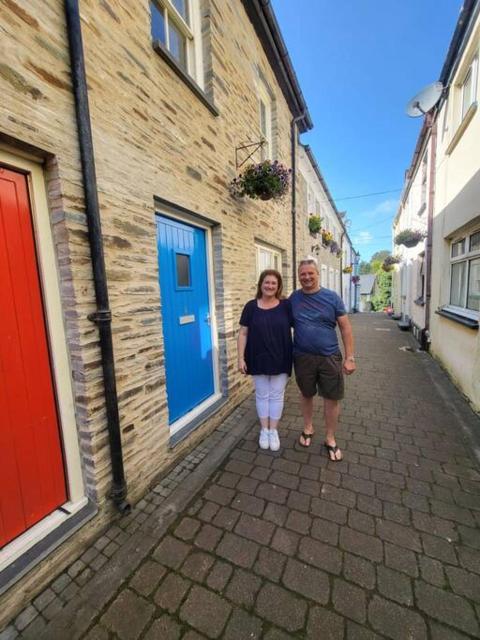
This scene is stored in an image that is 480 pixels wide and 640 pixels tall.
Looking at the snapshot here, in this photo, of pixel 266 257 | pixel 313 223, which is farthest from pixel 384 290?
pixel 266 257

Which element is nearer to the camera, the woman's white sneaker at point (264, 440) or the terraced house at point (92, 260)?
the terraced house at point (92, 260)

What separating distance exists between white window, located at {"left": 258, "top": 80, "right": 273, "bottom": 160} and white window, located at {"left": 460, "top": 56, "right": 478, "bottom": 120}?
10.3 ft

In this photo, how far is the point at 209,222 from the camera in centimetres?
337

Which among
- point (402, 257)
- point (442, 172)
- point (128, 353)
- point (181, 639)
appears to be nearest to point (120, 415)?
point (128, 353)

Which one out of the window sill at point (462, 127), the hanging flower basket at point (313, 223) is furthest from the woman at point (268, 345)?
the hanging flower basket at point (313, 223)

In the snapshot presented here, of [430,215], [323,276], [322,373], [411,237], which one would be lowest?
[322,373]

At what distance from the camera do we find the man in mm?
2541

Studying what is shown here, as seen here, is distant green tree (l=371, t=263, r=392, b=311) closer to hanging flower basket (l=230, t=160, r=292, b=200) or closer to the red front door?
hanging flower basket (l=230, t=160, r=292, b=200)

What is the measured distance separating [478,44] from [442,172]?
202 cm

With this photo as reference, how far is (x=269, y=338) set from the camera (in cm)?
269

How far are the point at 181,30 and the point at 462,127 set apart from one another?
13.6 feet

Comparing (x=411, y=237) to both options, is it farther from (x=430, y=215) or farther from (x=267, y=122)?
(x=267, y=122)

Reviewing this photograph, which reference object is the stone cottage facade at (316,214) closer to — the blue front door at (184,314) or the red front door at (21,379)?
the blue front door at (184,314)

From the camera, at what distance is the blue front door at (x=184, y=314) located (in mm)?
2807
